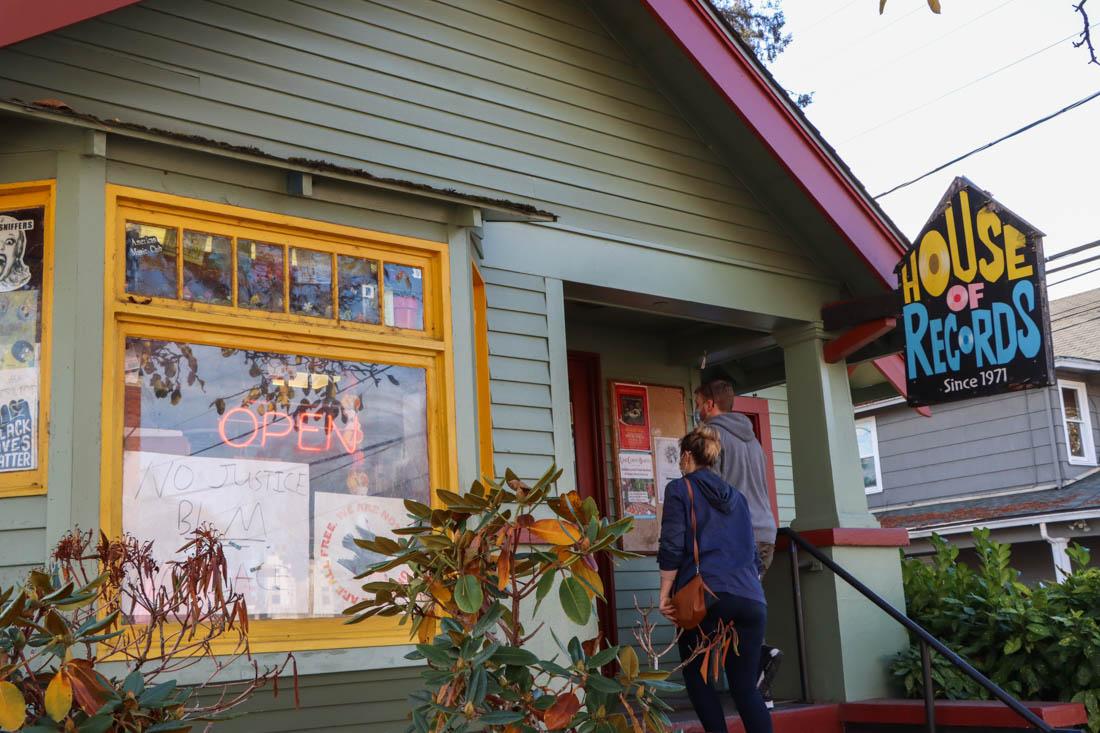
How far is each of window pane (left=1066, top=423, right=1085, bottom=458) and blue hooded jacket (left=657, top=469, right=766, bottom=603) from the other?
1478 cm

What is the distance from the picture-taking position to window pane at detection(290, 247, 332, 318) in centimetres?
536

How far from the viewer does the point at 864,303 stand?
25.3 ft

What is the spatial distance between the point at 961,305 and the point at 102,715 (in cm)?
555

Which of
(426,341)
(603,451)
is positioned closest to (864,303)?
(603,451)

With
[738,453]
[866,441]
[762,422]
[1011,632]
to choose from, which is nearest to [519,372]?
[738,453]

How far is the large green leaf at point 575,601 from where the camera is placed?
3.73 m

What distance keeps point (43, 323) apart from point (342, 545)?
5.34 ft

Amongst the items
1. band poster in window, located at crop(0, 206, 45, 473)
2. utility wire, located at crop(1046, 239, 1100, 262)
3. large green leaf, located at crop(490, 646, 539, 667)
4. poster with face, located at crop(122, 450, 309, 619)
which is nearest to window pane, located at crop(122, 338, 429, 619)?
poster with face, located at crop(122, 450, 309, 619)

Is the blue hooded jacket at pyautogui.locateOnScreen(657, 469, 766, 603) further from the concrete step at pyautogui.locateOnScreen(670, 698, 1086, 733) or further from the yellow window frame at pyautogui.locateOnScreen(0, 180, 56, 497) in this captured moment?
the yellow window frame at pyautogui.locateOnScreen(0, 180, 56, 497)

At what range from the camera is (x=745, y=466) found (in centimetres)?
645

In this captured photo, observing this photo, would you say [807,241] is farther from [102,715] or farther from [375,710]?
[102,715]

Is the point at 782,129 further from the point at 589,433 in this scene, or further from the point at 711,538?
the point at 711,538

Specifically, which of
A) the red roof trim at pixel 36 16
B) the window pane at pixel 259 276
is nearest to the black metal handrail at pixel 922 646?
the window pane at pixel 259 276

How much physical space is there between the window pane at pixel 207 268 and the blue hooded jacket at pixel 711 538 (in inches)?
92.9
